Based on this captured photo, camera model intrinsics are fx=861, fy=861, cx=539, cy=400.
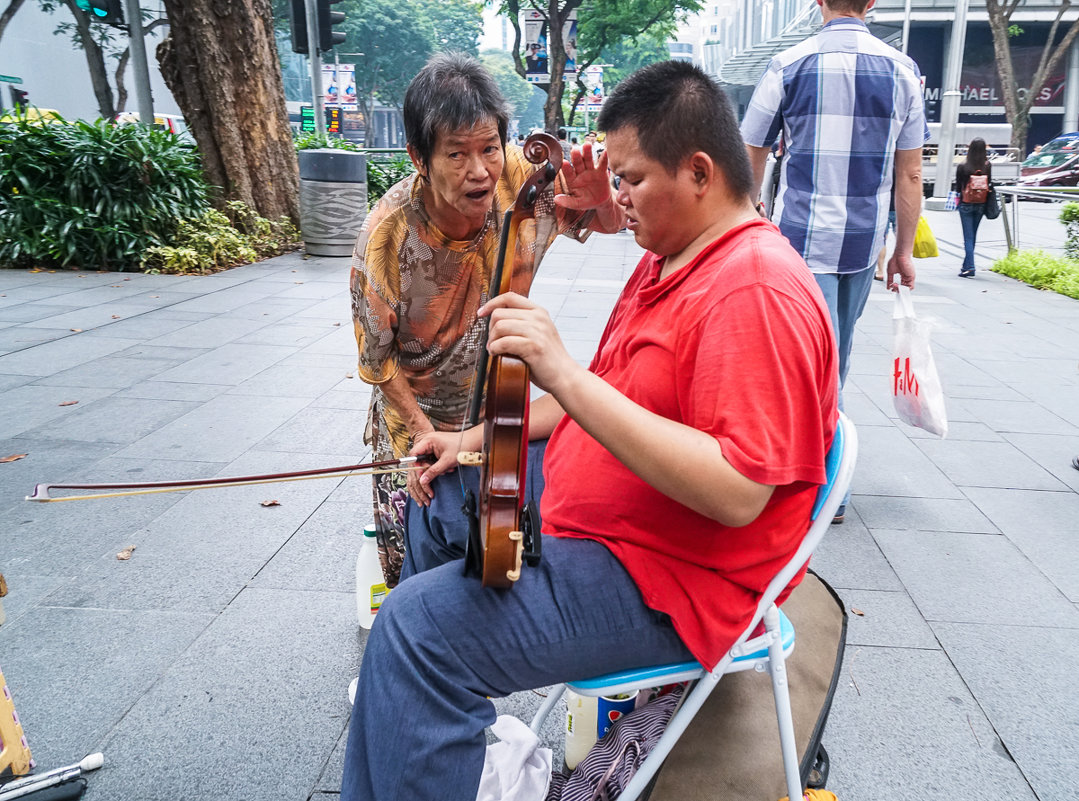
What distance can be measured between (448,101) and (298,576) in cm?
180

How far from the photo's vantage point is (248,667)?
2523 millimetres

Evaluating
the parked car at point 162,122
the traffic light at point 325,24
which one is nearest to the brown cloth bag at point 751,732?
the parked car at point 162,122

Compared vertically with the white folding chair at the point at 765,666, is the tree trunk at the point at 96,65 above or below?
above

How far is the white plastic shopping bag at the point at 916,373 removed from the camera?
10.0 ft

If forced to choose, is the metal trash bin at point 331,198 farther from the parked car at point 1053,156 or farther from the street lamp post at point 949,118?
the parked car at point 1053,156

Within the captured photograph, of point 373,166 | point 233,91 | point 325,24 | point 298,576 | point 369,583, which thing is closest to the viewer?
point 369,583

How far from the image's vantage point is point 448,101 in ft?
6.68

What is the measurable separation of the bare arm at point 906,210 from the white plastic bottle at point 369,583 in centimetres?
218

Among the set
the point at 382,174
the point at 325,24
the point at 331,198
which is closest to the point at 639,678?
the point at 331,198

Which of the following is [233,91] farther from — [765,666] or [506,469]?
[765,666]

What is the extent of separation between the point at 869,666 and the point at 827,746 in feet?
1.43

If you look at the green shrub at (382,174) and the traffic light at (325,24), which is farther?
the green shrub at (382,174)

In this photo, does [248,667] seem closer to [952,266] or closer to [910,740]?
[910,740]

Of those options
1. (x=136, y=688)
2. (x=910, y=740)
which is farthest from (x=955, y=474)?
(x=136, y=688)
